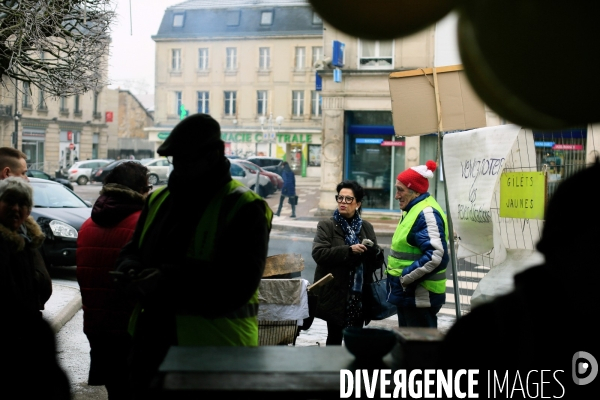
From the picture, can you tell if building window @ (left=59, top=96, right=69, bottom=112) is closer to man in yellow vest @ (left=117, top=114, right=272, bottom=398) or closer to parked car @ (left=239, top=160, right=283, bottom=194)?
parked car @ (left=239, top=160, right=283, bottom=194)

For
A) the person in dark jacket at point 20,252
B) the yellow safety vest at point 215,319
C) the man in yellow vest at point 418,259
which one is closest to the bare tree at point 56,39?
the person in dark jacket at point 20,252

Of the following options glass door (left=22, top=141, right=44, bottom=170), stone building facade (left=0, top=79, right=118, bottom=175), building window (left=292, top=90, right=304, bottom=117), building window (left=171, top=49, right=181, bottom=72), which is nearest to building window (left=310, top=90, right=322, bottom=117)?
building window (left=292, top=90, right=304, bottom=117)

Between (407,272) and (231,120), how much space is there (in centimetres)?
3830

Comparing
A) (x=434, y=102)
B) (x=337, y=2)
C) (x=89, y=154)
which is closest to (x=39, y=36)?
(x=434, y=102)

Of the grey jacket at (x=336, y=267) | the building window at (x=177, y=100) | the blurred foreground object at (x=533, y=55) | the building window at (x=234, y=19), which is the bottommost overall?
the grey jacket at (x=336, y=267)

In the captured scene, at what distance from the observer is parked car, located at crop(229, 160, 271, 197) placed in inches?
1222

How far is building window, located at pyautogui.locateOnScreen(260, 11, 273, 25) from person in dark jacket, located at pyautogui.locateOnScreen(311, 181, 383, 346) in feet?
85.1

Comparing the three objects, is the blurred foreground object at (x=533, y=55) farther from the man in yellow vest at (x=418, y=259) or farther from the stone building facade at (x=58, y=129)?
the stone building facade at (x=58, y=129)

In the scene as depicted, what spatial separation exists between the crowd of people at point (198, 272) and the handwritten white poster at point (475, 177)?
0.20 m

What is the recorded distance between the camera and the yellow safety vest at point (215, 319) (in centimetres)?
312

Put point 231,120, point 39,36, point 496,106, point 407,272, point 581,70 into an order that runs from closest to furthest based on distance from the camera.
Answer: point 581,70, point 496,106, point 407,272, point 39,36, point 231,120

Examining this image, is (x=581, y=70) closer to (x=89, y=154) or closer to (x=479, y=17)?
(x=479, y=17)

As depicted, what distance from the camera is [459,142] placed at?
216 inches

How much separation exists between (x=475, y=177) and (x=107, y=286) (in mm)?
2731
